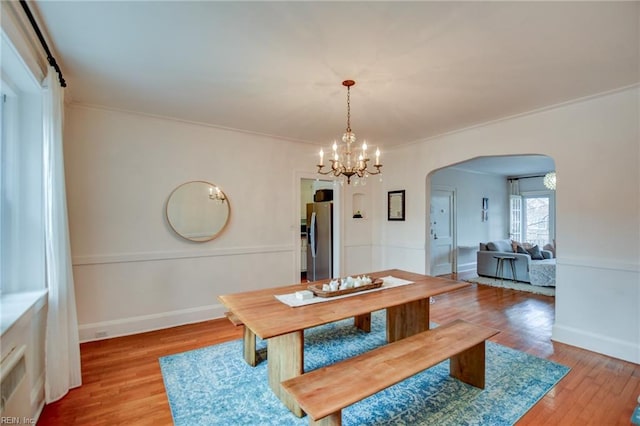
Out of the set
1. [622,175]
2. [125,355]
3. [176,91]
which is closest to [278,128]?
[176,91]

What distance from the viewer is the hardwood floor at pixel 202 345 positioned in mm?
1981

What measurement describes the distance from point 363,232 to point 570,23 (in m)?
3.95

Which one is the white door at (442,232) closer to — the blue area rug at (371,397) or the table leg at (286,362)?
the blue area rug at (371,397)

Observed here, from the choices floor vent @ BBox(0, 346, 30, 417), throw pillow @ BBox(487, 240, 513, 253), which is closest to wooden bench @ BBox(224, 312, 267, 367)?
floor vent @ BBox(0, 346, 30, 417)

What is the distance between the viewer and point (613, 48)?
207cm

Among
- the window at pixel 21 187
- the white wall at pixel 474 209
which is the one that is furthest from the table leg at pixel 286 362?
the white wall at pixel 474 209

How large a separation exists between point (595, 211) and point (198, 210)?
437 cm

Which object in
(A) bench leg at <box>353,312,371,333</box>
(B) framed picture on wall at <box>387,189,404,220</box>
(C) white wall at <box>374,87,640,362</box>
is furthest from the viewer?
(B) framed picture on wall at <box>387,189,404,220</box>

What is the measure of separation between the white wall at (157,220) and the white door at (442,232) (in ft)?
12.4

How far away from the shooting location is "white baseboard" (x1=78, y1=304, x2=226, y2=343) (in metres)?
3.16

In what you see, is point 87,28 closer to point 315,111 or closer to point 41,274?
point 41,274

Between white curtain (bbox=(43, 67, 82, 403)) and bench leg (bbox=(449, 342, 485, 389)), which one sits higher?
white curtain (bbox=(43, 67, 82, 403))

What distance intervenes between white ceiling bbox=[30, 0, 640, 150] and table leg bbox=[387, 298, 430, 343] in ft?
6.92

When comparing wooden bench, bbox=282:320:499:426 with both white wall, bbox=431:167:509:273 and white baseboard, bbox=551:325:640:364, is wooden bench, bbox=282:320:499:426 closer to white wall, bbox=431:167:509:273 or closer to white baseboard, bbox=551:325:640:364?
white baseboard, bbox=551:325:640:364
